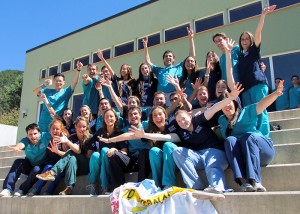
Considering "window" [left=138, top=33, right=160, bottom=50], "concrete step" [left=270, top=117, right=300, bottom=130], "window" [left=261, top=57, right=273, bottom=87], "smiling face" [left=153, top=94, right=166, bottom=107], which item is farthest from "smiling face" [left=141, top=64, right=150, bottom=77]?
"window" [left=138, top=33, right=160, bottom=50]

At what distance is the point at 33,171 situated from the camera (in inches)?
191

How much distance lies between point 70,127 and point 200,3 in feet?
24.5

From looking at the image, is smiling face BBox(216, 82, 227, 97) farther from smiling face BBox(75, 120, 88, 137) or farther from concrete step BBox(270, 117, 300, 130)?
smiling face BBox(75, 120, 88, 137)

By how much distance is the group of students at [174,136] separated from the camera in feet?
11.4

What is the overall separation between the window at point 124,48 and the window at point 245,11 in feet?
14.1

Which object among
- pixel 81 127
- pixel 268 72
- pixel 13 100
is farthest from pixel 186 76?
pixel 13 100

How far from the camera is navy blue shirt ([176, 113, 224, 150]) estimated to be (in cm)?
386

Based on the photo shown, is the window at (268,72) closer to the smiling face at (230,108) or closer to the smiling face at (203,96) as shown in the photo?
the smiling face at (203,96)

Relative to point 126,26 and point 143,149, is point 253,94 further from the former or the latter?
point 126,26

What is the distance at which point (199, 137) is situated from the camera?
388 cm

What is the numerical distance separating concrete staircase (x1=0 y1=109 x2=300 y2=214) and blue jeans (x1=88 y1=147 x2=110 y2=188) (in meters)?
0.28

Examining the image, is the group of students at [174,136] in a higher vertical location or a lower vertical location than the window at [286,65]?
lower

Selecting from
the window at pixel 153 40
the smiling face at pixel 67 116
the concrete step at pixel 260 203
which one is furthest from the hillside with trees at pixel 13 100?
the concrete step at pixel 260 203

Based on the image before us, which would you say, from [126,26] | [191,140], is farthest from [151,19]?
[191,140]
